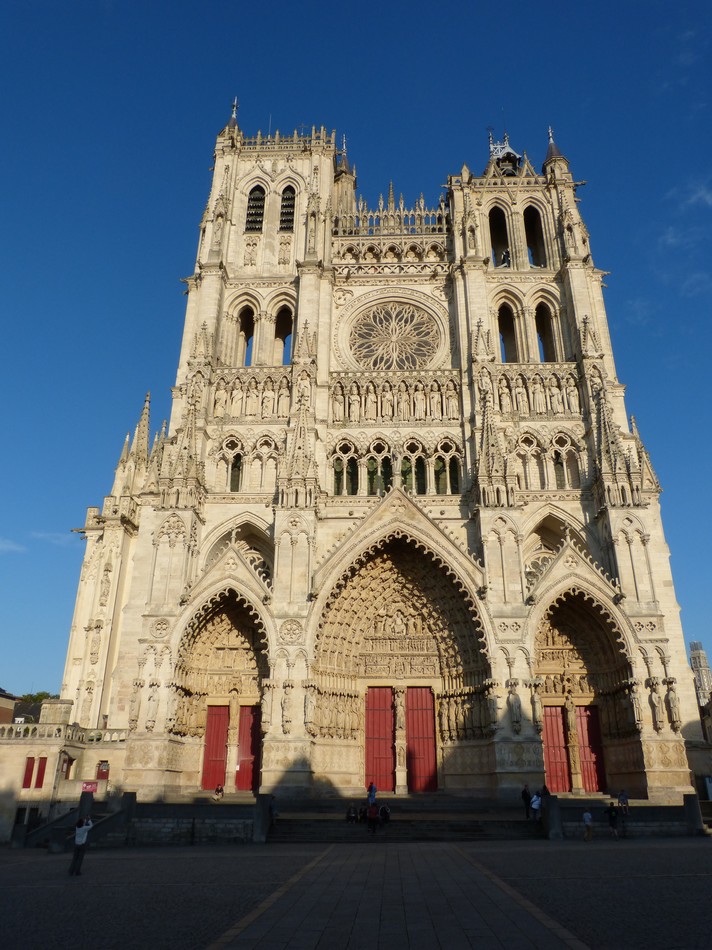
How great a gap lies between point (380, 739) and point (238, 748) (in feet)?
17.4

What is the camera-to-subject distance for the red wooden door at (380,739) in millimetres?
24203

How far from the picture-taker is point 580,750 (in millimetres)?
24141

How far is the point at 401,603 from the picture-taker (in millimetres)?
26203

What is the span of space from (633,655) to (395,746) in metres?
9.07

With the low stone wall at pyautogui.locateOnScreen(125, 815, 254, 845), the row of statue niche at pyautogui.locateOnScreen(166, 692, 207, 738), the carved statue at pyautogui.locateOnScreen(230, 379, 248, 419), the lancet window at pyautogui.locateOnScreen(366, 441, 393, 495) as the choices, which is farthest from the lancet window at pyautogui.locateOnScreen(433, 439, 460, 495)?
the low stone wall at pyautogui.locateOnScreen(125, 815, 254, 845)

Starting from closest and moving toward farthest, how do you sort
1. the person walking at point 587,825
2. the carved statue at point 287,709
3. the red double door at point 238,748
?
the person walking at point 587,825 < the carved statue at point 287,709 < the red double door at point 238,748

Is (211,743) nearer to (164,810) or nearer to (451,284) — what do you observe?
(164,810)

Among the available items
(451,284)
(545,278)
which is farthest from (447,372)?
(545,278)

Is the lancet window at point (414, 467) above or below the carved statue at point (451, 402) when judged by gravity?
below

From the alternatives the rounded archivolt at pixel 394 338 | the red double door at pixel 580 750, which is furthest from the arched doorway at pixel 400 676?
the rounded archivolt at pixel 394 338

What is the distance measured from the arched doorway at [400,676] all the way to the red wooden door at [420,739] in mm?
35

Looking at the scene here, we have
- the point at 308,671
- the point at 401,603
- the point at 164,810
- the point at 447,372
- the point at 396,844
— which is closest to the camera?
the point at 396,844

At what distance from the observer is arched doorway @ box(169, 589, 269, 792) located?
78.2ft

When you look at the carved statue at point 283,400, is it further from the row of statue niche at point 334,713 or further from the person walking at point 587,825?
the person walking at point 587,825
